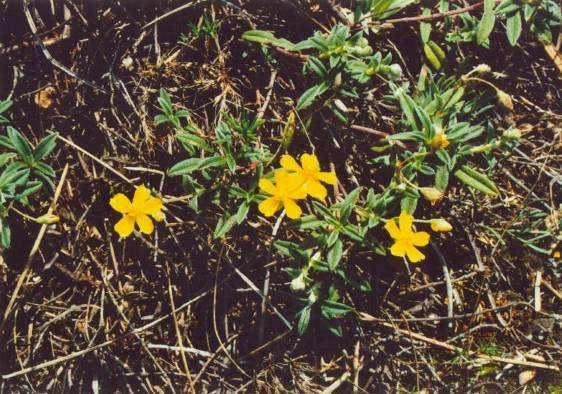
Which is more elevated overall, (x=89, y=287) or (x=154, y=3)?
(x=154, y=3)

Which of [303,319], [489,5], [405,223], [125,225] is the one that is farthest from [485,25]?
[125,225]

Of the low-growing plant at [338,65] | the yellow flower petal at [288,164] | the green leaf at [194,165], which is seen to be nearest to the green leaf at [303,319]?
the yellow flower petal at [288,164]

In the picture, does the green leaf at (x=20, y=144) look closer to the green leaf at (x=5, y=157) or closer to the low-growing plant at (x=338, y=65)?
the green leaf at (x=5, y=157)

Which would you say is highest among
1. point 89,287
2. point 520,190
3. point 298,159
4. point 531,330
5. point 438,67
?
point 438,67

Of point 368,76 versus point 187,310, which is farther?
point 187,310

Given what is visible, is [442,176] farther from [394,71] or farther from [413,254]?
[394,71]

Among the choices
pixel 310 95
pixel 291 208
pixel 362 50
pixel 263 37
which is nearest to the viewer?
pixel 291 208

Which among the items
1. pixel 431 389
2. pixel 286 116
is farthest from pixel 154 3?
pixel 431 389

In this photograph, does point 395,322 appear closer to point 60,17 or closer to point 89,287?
point 89,287
